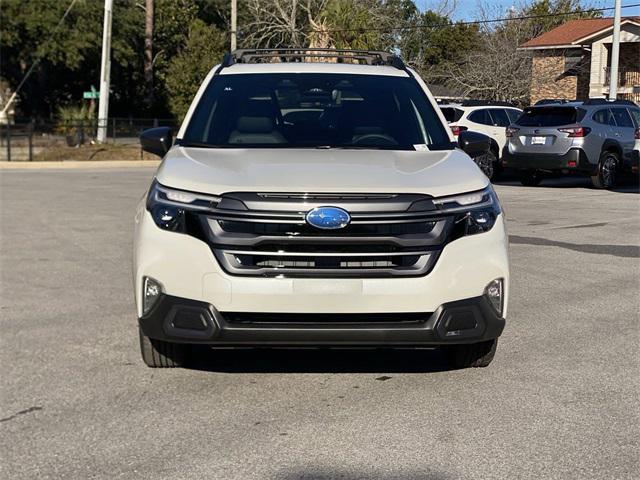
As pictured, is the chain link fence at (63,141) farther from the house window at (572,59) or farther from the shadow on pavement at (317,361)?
the shadow on pavement at (317,361)

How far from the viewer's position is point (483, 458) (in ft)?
14.3

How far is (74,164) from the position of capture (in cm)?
3200

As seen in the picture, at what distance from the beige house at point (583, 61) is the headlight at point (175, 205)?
157ft

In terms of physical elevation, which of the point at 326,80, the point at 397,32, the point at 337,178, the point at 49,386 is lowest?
the point at 49,386

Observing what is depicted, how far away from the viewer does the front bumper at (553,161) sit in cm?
1892

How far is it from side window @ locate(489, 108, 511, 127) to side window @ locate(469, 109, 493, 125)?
152 mm

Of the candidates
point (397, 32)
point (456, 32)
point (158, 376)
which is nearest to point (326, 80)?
point (158, 376)

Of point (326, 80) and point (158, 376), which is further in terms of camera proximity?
point (326, 80)

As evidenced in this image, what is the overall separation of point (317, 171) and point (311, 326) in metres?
0.86

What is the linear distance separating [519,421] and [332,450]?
1083mm

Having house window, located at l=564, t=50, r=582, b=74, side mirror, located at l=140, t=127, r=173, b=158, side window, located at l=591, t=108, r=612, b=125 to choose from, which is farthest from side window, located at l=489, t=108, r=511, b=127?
house window, located at l=564, t=50, r=582, b=74

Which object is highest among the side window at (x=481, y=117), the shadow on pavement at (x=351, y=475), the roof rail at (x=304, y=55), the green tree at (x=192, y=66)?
the green tree at (x=192, y=66)

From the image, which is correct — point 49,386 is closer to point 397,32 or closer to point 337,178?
point 337,178

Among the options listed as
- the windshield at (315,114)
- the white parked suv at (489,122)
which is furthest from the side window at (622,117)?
the windshield at (315,114)
